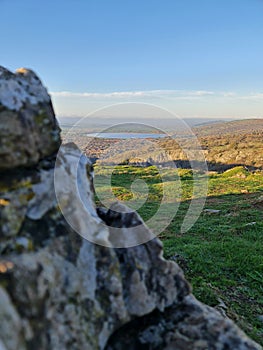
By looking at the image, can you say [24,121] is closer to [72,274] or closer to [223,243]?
[72,274]

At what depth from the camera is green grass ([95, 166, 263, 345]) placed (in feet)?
20.7

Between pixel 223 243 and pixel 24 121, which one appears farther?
pixel 223 243

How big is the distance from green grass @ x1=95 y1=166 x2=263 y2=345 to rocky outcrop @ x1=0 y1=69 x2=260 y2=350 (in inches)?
97.9

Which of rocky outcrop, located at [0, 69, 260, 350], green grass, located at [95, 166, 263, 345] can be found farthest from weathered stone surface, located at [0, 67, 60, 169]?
green grass, located at [95, 166, 263, 345]

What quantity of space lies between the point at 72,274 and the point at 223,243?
7824 millimetres

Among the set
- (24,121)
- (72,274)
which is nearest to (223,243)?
(72,274)

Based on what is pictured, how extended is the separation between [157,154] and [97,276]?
30.6 meters

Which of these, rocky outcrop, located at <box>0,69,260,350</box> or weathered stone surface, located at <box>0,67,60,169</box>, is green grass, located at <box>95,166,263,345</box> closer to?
rocky outcrop, located at <box>0,69,260,350</box>

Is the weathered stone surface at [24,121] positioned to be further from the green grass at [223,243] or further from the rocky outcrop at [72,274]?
the green grass at [223,243]

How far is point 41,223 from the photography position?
3.03 metres

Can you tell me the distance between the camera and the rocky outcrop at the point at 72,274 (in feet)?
8.80

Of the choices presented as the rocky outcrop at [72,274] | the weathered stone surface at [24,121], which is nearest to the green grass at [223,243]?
the rocky outcrop at [72,274]

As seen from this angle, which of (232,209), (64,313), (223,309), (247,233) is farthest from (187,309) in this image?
(232,209)

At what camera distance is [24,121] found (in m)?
3.09
